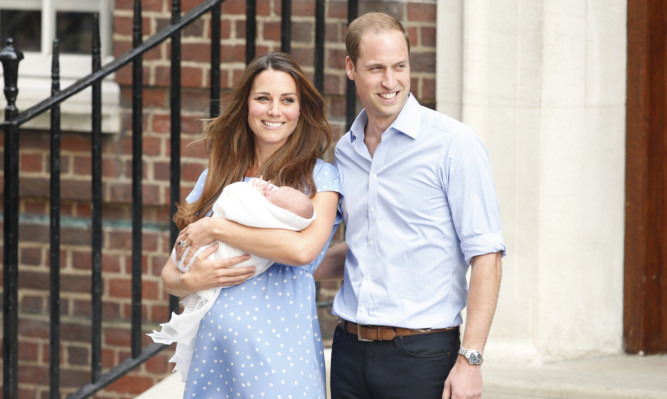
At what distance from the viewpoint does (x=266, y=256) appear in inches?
102

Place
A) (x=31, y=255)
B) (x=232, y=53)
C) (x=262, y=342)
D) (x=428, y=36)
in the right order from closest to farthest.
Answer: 1. (x=262, y=342)
2. (x=428, y=36)
3. (x=232, y=53)
4. (x=31, y=255)

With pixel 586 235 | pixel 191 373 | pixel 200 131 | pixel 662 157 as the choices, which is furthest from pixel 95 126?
pixel 662 157

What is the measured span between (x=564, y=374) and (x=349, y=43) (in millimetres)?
1643

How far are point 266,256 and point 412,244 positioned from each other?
40 centimetres

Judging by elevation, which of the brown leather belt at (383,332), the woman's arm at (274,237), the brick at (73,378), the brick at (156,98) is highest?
the brick at (156,98)

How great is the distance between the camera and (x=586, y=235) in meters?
3.78

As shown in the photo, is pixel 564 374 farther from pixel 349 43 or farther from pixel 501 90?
pixel 349 43

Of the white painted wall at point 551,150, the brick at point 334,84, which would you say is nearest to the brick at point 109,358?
the brick at point 334,84

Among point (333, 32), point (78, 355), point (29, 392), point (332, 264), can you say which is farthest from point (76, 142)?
point (332, 264)

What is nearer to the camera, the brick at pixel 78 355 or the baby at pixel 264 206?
the baby at pixel 264 206

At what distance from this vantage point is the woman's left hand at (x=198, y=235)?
262cm

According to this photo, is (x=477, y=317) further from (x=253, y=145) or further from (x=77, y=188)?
(x=77, y=188)

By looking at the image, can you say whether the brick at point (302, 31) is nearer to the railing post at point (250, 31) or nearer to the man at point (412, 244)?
the railing post at point (250, 31)

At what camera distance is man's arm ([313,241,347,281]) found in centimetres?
295
